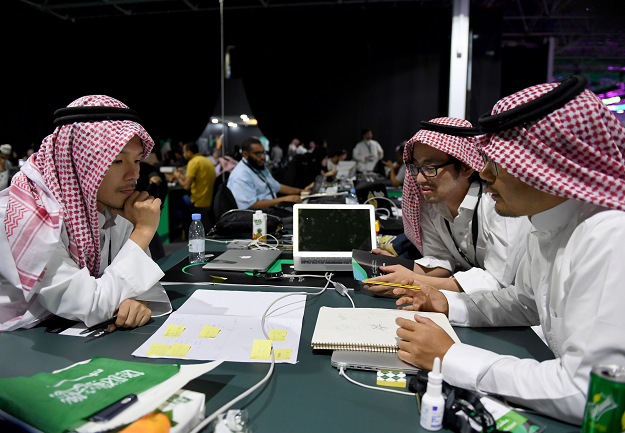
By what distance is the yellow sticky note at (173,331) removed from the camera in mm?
1146

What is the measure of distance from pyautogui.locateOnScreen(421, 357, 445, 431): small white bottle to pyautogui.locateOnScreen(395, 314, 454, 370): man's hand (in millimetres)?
194

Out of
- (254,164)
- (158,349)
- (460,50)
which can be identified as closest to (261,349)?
(158,349)

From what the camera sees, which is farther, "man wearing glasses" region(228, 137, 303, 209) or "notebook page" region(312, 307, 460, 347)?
"man wearing glasses" region(228, 137, 303, 209)

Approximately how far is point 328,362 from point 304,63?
32.3ft

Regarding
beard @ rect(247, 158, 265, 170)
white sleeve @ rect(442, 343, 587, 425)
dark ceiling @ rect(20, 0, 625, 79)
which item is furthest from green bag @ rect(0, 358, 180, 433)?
dark ceiling @ rect(20, 0, 625, 79)

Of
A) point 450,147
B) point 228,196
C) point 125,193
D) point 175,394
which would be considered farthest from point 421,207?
point 228,196

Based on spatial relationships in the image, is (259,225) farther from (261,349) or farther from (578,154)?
(578,154)

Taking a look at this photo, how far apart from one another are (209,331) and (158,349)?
152mm

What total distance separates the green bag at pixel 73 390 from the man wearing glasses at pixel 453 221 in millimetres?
917

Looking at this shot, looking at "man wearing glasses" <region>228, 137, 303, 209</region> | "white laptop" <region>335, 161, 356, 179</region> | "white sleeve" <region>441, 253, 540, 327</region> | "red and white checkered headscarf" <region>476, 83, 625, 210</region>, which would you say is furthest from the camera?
"white laptop" <region>335, 161, 356, 179</region>

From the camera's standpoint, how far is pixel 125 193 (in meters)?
1.43

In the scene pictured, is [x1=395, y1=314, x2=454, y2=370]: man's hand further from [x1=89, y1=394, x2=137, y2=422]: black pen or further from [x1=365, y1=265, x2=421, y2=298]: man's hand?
[x1=89, y1=394, x2=137, y2=422]: black pen

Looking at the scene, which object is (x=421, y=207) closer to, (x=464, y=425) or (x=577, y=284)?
(x=577, y=284)

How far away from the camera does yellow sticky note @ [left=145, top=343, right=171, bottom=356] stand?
1036 millimetres
